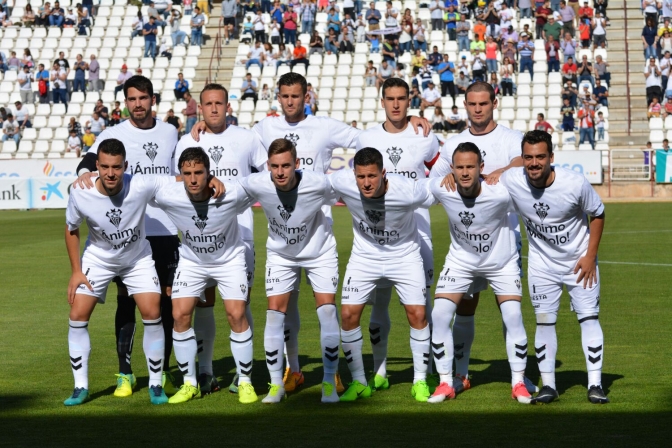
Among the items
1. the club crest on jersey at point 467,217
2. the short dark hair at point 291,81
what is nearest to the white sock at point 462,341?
the club crest on jersey at point 467,217

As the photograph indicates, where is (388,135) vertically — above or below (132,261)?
above

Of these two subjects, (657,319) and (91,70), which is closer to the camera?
(657,319)

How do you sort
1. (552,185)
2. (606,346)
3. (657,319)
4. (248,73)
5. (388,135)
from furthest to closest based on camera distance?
(248,73) → (657,319) → (606,346) → (388,135) → (552,185)

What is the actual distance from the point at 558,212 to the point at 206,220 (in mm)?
2767

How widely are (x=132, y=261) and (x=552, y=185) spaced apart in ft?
11.2

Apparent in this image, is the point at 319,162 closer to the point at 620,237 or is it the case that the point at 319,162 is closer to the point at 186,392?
the point at 186,392

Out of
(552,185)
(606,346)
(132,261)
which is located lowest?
(606,346)

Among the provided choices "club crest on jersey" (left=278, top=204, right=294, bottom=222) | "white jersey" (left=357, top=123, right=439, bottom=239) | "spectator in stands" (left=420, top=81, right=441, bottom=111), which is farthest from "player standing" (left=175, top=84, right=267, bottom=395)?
"spectator in stands" (left=420, top=81, right=441, bottom=111)

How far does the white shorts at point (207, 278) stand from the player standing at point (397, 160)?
1.21 m

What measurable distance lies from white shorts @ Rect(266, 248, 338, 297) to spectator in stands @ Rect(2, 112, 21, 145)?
32.1 metres

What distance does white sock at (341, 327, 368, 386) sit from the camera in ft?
27.0

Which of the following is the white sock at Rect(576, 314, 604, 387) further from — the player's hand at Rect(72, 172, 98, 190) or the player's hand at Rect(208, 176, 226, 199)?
the player's hand at Rect(72, 172, 98, 190)

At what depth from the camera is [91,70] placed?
39719 mm

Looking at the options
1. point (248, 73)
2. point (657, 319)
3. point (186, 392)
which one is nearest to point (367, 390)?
point (186, 392)
